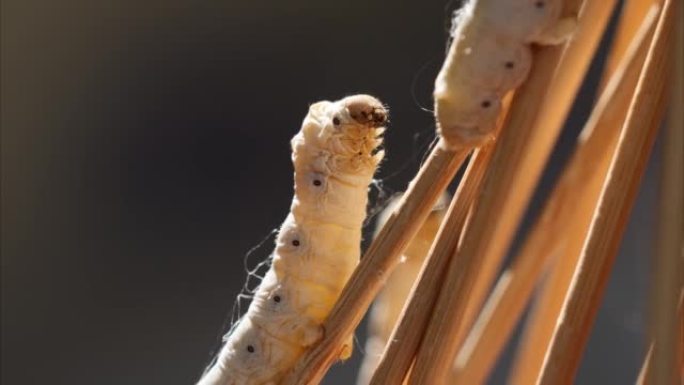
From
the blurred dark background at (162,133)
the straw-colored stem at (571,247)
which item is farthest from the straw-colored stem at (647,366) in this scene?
the blurred dark background at (162,133)

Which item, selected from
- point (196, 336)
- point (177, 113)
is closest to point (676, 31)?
point (196, 336)

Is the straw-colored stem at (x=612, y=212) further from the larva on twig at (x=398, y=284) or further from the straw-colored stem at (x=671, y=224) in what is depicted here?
the larva on twig at (x=398, y=284)

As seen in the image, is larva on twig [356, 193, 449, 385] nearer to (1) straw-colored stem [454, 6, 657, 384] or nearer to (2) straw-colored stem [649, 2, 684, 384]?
(1) straw-colored stem [454, 6, 657, 384]

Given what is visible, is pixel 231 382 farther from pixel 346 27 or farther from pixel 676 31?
pixel 346 27

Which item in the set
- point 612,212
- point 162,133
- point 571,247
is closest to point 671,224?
point 612,212

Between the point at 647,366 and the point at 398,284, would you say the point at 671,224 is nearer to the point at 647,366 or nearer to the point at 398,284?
the point at 647,366
